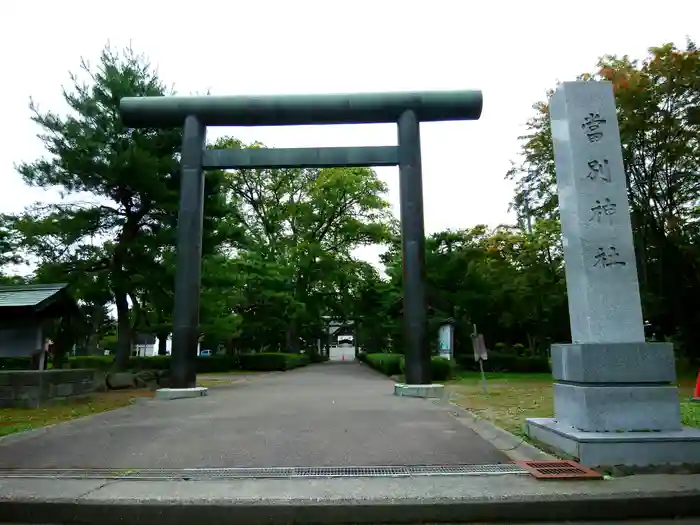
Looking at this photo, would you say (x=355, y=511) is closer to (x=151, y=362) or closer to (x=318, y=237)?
(x=151, y=362)

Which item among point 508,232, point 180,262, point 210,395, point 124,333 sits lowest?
point 210,395

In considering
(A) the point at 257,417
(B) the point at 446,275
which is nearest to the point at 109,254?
(A) the point at 257,417

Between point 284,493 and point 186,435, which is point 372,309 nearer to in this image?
point 186,435

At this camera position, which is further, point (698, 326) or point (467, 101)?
point (698, 326)

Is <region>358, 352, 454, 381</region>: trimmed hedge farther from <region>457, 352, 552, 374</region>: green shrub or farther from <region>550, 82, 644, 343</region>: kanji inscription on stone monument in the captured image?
<region>550, 82, 644, 343</region>: kanji inscription on stone monument

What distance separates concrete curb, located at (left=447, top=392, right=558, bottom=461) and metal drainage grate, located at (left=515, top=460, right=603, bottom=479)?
0.25 metres

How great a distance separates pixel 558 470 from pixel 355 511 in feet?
6.96

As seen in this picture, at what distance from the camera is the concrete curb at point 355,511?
3861mm

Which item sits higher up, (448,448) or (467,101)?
(467,101)

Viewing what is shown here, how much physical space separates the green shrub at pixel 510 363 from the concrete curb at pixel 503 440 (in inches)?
756

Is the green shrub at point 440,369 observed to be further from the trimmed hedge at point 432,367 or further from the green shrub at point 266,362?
the green shrub at point 266,362

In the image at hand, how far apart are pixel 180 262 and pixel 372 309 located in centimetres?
2359

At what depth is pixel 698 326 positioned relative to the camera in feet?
71.6

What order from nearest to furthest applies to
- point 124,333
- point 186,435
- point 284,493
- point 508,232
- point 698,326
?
1. point 284,493
2. point 186,435
3. point 124,333
4. point 698,326
5. point 508,232
